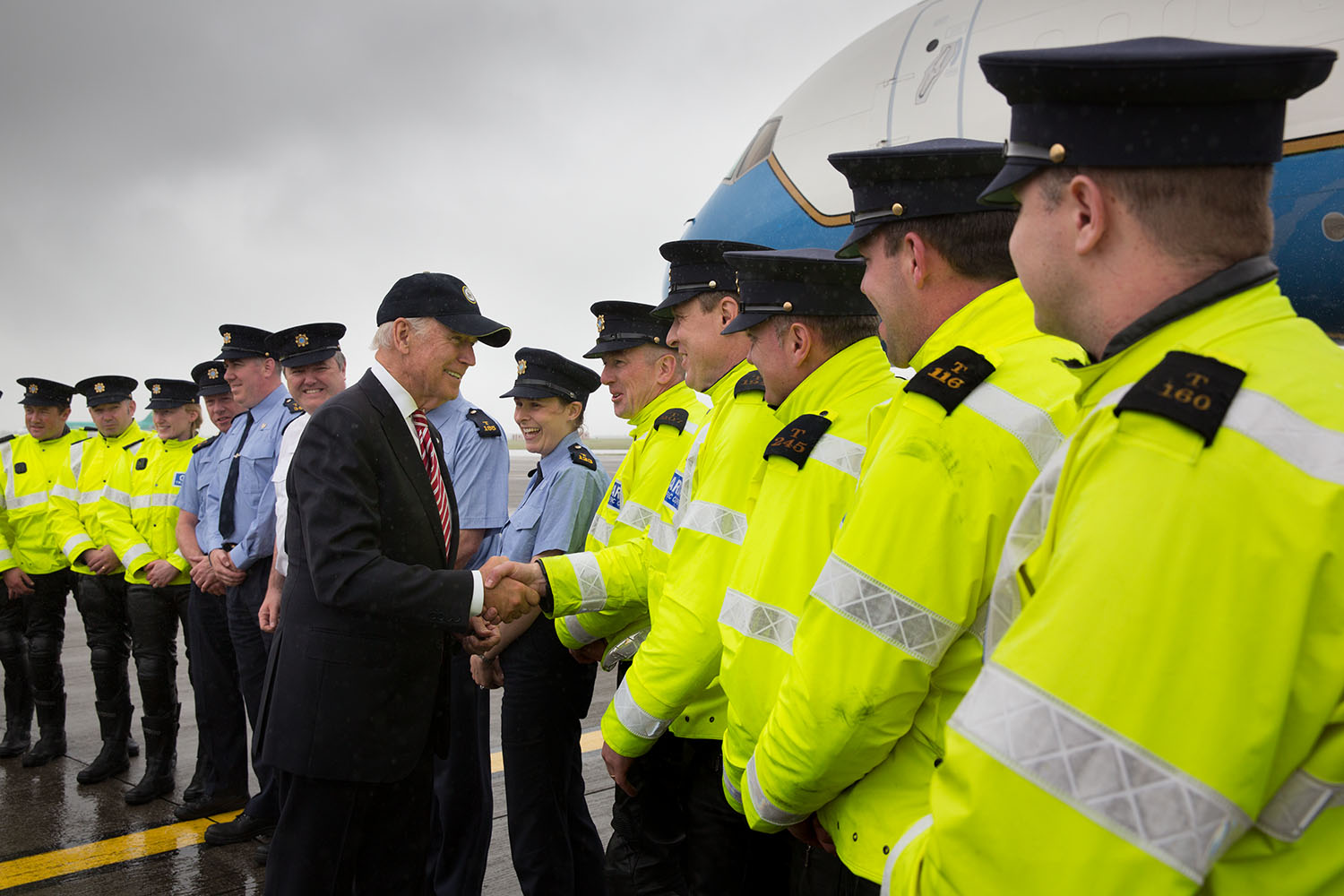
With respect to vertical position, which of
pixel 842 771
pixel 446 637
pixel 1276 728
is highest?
pixel 1276 728

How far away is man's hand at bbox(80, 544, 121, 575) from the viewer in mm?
6066

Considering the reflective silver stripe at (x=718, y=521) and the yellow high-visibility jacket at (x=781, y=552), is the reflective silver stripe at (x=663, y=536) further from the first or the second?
the yellow high-visibility jacket at (x=781, y=552)

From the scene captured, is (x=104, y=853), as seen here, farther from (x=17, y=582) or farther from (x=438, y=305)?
(x=438, y=305)

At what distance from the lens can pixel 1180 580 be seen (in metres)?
0.91

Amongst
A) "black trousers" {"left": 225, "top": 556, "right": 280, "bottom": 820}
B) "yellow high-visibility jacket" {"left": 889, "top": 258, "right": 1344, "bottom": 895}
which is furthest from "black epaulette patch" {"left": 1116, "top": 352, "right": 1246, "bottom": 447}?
"black trousers" {"left": 225, "top": 556, "right": 280, "bottom": 820}

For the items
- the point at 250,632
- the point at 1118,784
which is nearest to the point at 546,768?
the point at 250,632

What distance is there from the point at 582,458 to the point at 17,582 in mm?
4739

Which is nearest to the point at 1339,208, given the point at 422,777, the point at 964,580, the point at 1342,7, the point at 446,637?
the point at 1342,7

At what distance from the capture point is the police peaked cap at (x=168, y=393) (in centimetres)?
640

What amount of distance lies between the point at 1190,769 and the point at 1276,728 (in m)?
0.09

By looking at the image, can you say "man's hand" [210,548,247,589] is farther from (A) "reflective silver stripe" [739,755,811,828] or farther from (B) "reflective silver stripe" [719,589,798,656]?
(A) "reflective silver stripe" [739,755,811,828]

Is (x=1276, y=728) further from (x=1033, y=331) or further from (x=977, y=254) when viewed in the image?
(x=977, y=254)

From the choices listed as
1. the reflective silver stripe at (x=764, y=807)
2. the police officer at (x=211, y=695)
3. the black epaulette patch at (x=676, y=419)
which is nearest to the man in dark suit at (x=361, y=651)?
the black epaulette patch at (x=676, y=419)

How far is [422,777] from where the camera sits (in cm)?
296
